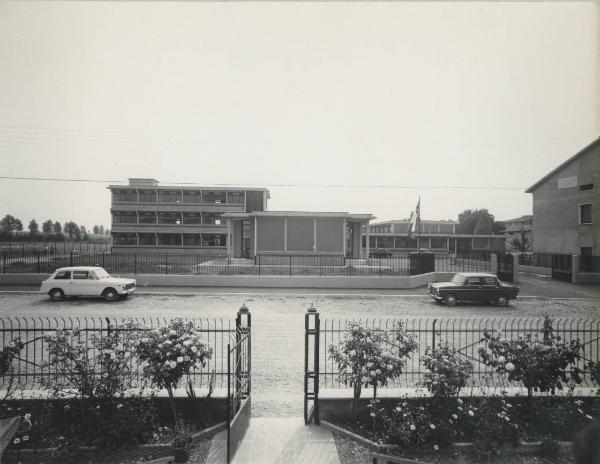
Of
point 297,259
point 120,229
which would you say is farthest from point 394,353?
point 120,229

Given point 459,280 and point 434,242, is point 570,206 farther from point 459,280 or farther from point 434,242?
point 434,242

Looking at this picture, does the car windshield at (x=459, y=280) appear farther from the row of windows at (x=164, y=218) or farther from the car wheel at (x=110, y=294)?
the row of windows at (x=164, y=218)

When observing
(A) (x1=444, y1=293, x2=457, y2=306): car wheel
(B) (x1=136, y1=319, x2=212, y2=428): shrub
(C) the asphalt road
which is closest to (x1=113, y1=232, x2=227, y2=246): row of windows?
(C) the asphalt road

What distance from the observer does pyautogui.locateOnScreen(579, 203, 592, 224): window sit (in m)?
25.6

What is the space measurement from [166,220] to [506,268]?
42353mm

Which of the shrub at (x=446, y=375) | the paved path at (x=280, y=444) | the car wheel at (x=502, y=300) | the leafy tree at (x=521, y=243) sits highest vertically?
the leafy tree at (x=521, y=243)

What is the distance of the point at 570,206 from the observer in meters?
27.4

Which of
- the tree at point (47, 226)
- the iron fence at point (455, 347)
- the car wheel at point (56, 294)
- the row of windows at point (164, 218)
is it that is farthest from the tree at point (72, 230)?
the iron fence at point (455, 347)

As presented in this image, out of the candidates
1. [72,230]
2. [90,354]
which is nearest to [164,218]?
[90,354]

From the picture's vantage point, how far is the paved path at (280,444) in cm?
462

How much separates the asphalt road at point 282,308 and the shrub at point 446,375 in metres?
3.05

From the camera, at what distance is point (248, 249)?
107 ft

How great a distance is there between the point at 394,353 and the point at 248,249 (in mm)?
28312

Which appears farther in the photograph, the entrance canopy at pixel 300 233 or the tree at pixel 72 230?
the tree at pixel 72 230
